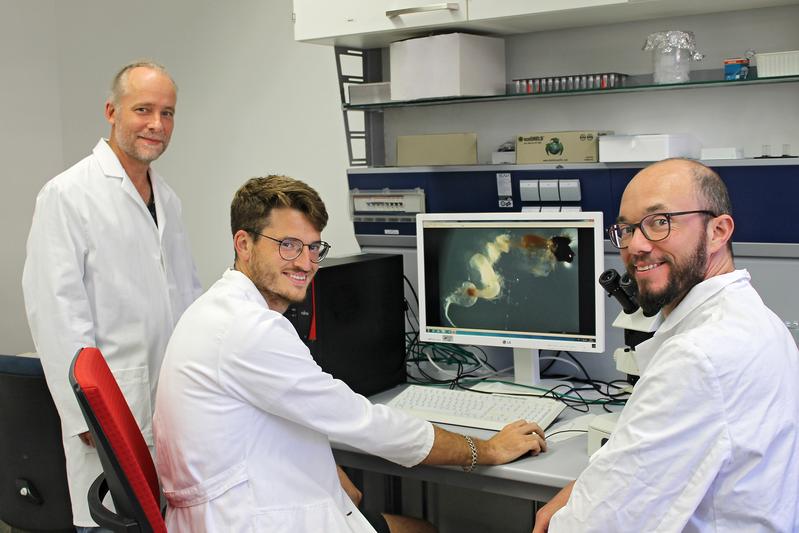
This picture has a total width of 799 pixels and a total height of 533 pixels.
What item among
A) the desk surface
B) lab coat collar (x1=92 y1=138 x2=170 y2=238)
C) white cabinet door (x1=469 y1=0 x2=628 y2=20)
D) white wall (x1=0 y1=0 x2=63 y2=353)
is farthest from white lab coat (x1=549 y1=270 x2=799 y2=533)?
white wall (x1=0 y1=0 x2=63 y2=353)

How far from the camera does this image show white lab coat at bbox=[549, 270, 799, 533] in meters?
1.21

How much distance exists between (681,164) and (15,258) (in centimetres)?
320

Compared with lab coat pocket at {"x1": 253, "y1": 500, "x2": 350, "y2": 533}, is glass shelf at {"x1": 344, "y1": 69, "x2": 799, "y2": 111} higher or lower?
higher

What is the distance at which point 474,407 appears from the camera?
2123 millimetres

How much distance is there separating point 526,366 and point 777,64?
986 mm

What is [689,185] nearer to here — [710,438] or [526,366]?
[710,438]

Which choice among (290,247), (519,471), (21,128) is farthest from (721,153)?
(21,128)

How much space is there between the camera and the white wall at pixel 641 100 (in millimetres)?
2193

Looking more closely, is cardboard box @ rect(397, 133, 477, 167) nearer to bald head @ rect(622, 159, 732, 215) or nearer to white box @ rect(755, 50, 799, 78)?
white box @ rect(755, 50, 799, 78)

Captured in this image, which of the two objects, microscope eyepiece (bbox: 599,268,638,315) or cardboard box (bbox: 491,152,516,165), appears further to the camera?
cardboard box (bbox: 491,152,516,165)

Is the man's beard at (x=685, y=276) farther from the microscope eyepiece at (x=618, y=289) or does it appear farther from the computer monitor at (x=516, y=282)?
the computer monitor at (x=516, y=282)

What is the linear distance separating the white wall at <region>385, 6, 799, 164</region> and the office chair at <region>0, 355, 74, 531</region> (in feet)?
4.66

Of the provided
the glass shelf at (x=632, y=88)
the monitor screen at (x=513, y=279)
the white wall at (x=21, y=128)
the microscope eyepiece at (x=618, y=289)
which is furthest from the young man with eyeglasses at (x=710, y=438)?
the white wall at (x=21, y=128)

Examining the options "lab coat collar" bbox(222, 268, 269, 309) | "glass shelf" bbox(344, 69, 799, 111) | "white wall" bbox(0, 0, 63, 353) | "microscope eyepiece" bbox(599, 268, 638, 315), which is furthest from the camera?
"white wall" bbox(0, 0, 63, 353)
